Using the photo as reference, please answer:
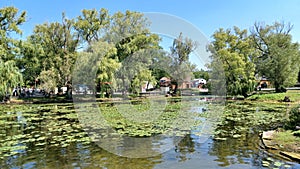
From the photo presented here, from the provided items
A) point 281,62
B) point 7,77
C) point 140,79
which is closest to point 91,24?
point 140,79

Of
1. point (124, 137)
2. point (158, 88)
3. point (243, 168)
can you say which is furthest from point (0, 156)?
point (158, 88)

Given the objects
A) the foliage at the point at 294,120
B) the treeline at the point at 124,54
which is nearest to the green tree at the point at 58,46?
the treeline at the point at 124,54

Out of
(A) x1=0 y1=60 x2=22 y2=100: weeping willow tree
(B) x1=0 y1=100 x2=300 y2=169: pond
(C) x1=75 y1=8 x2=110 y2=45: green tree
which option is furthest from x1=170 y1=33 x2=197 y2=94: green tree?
(B) x1=0 y1=100 x2=300 y2=169: pond

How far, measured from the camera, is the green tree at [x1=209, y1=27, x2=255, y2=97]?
27922 mm

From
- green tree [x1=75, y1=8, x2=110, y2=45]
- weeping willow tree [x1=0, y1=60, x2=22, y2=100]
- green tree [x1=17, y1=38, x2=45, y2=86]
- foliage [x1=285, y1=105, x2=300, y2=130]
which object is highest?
green tree [x1=75, y1=8, x2=110, y2=45]

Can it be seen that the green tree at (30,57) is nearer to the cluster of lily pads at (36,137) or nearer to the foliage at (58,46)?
the foliage at (58,46)

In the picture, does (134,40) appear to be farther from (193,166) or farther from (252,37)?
(193,166)

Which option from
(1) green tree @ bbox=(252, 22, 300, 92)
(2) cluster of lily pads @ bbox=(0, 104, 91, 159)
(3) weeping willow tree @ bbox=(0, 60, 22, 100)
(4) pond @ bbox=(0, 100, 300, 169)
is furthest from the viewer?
(1) green tree @ bbox=(252, 22, 300, 92)

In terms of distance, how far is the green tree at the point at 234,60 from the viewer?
27922 millimetres

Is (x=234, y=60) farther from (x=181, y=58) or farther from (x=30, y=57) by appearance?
(x=30, y=57)

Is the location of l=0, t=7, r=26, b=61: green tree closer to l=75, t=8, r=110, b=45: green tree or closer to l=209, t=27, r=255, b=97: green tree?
l=75, t=8, r=110, b=45: green tree

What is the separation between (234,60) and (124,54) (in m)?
13.0

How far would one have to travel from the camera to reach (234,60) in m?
29.3

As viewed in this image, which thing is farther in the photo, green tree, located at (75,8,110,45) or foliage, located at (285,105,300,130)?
green tree, located at (75,8,110,45)
